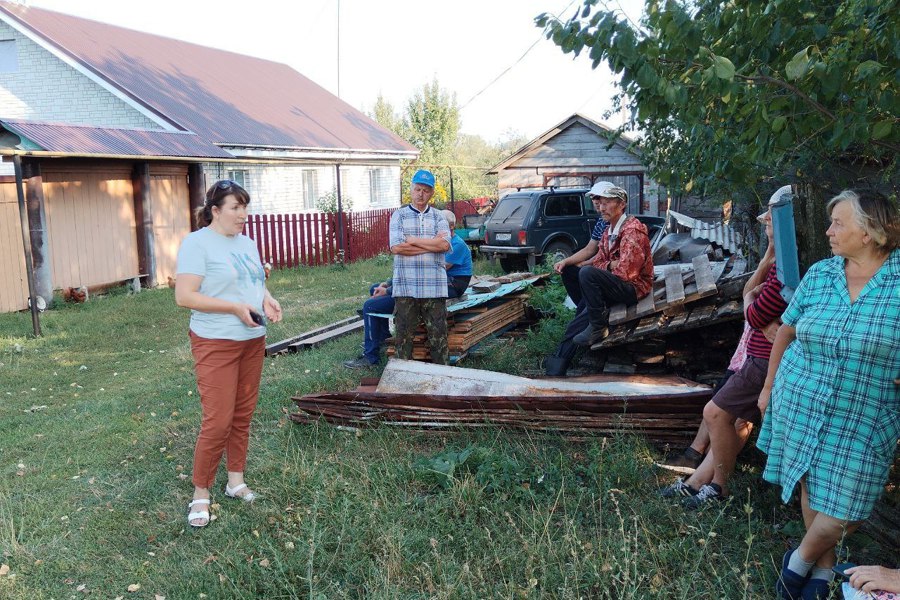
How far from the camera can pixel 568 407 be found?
4.98 meters

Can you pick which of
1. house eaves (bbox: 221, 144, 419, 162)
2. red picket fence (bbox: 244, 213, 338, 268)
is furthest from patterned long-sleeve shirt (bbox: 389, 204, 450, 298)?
house eaves (bbox: 221, 144, 419, 162)

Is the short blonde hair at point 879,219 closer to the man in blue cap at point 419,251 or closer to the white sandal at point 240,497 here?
the white sandal at point 240,497

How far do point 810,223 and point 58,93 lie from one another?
18.2m

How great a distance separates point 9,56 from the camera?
18.1 metres

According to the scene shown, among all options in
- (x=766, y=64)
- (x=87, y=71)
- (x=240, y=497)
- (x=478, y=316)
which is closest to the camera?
(x=766, y=64)

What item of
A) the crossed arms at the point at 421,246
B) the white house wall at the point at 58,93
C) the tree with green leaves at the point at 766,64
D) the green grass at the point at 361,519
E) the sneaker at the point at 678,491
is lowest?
the green grass at the point at 361,519

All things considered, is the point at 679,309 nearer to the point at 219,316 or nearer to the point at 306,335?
the point at 219,316

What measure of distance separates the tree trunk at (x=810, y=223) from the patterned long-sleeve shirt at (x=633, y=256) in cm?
180

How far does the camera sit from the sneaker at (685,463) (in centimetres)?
444

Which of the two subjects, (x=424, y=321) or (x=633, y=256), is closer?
(x=633, y=256)

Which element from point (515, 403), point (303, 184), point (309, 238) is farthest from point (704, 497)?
point (303, 184)

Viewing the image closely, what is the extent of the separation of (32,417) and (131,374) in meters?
1.50

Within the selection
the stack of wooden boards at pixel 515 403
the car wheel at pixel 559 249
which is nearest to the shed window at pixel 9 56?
the car wheel at pixel 559 249

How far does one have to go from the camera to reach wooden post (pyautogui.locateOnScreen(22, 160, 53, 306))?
1201 centimetres
